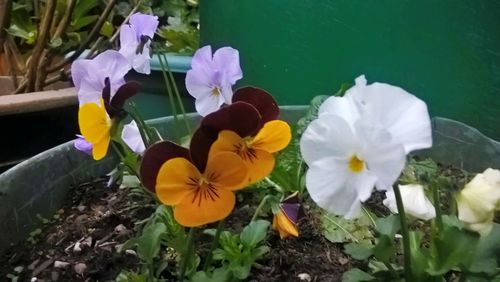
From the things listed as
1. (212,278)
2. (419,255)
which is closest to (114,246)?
(212,278)

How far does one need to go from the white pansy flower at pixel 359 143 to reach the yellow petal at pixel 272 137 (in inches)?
3.7

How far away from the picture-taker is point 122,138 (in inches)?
32.0

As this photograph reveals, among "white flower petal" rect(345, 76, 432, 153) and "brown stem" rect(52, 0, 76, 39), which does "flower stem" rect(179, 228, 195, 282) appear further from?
"brown stem" rect(52, 0, 76, 39)

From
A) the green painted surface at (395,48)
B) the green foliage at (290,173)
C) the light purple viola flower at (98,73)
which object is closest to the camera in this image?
the light purple viola flower at (98,73)

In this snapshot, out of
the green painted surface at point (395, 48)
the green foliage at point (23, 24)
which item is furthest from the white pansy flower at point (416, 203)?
the green foliage at point (23, 24)

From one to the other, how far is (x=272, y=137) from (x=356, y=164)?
12 cm

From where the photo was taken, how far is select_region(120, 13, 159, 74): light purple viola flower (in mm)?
733

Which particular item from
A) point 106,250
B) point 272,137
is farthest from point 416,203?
point 106,250

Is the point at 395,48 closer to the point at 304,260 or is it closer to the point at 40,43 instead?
the point at 304,260

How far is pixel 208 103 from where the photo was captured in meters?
0.72

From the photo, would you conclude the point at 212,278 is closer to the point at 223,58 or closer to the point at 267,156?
the point at 267,156

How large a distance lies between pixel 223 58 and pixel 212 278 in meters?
0.22

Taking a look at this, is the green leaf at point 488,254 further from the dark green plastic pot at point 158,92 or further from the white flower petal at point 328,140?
the dark green plastic pot at point 158,92

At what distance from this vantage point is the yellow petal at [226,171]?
0.57m
